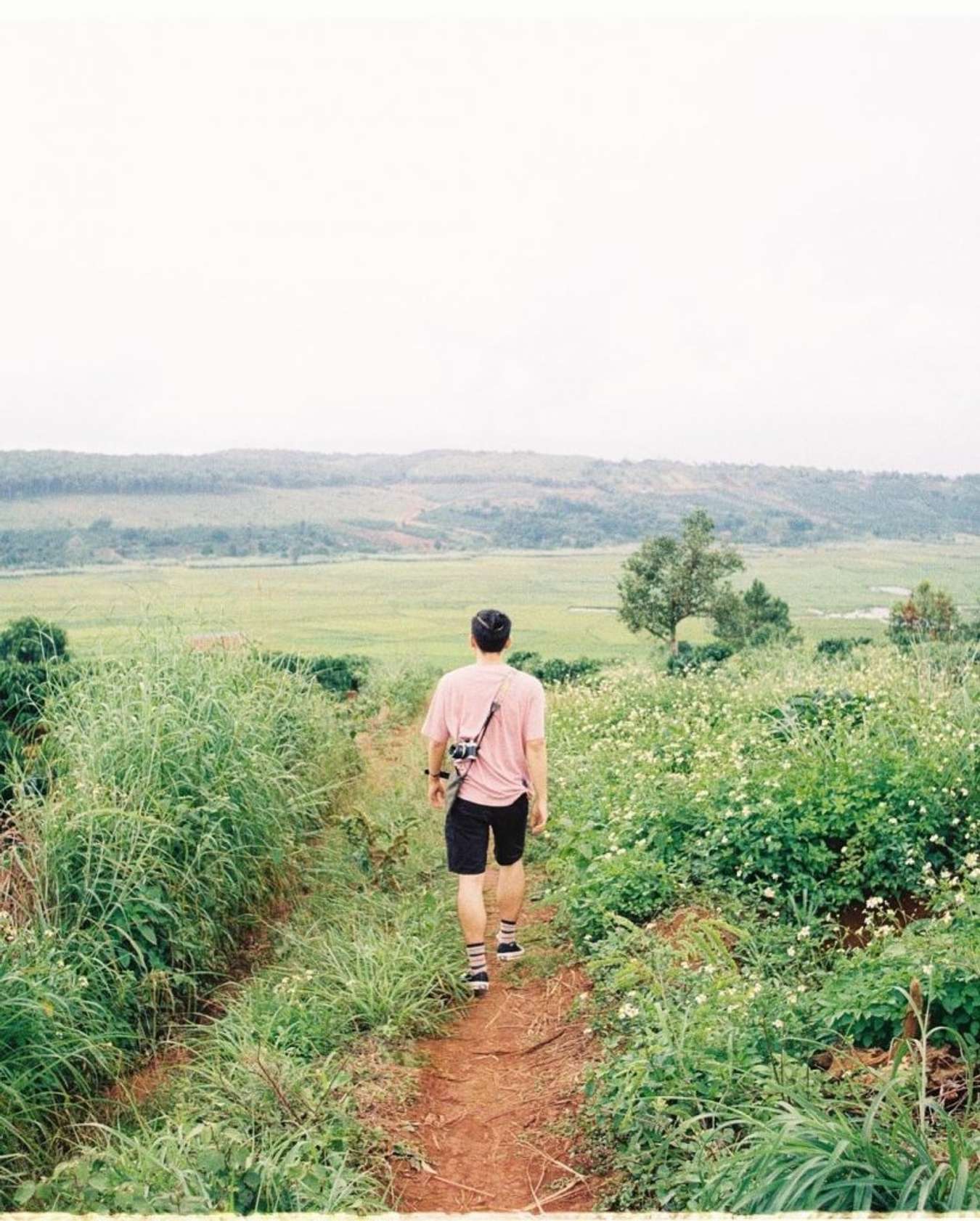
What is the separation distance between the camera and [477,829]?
4789 millimetres

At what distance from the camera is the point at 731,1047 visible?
3279 mm

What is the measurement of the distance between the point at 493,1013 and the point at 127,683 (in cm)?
295

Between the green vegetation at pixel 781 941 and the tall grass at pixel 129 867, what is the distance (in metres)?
1.67

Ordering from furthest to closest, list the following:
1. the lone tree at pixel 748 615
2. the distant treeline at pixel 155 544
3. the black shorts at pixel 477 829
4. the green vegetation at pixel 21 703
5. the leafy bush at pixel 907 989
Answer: the lone tree at pixel 748 615 < the distant treeline at pixel 155 544 < the green vegetation at pixel 21 703 < the black shorts at pixel 477 829 < the leafy bush at pixel 907 989

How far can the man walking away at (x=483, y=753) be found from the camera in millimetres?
4699

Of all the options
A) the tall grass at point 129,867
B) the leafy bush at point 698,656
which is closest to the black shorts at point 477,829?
the tall grass at point 129,867

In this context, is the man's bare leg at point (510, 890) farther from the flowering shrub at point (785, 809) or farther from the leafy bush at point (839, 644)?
the leafy bush at point (839, 644)

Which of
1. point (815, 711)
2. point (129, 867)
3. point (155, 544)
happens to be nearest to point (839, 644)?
point (815, 711)

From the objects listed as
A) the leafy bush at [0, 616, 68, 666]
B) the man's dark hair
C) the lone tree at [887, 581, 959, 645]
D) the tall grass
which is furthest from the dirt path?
the lone tree at [887, 581, 959, 645]

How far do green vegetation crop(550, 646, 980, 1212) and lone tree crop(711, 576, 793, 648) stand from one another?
1216 centimetres

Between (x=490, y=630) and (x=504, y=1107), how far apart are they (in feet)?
5.94

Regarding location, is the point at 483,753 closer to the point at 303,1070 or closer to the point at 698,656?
the point at 303,1070

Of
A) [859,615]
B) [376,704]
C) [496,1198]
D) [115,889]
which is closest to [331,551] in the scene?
[376,704]

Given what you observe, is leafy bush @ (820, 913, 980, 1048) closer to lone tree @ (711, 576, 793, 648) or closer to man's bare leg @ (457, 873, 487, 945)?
man's bare leg @ (457, 873, 487, 945)
